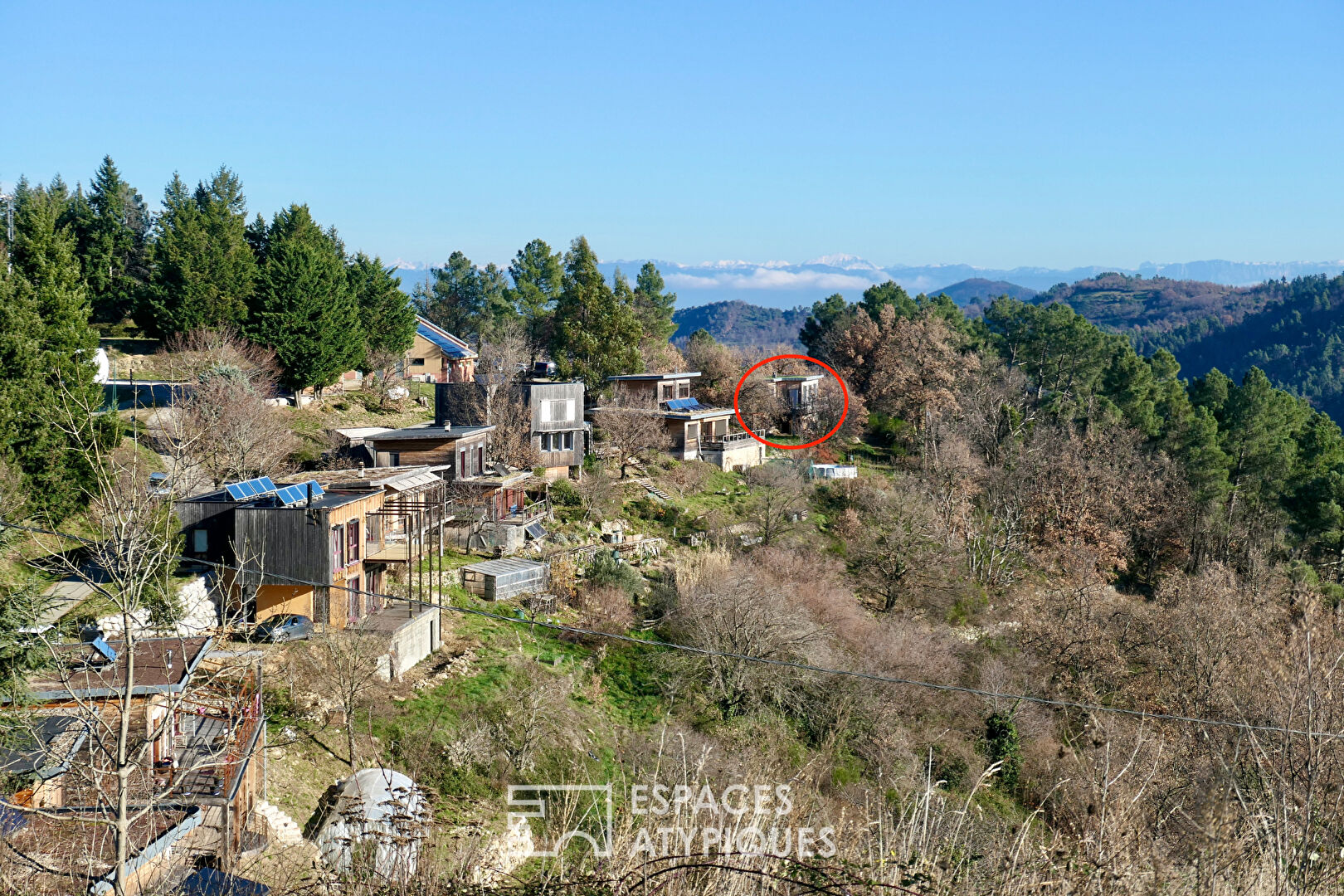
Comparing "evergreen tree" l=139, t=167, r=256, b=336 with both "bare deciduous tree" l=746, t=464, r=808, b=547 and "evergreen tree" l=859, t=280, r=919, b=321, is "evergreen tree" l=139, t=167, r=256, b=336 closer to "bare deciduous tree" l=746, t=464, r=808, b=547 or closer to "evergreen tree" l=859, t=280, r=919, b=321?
"bare deciduous tree" l=746, t=464, r=808, b=547

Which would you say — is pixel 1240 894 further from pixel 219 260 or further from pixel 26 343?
pixel 219 260

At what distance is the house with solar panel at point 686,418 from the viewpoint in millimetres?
40500

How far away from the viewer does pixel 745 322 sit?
164 m

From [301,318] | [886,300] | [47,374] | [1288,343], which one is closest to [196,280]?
[301,318]

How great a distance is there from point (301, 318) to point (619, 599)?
17667mm

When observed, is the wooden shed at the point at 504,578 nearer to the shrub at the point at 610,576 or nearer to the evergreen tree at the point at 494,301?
the shrub at the point at 610,576

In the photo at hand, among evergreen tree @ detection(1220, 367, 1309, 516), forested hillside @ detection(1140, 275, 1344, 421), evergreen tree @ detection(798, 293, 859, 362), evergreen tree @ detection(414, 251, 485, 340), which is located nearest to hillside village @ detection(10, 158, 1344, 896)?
evergreen tree @ detection(1220, 367, 1309, 516)

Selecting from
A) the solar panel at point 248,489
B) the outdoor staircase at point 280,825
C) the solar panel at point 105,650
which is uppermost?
the solar panel at point 248,489

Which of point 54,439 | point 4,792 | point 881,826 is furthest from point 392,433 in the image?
point 881,826

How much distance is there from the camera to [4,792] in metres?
9.48

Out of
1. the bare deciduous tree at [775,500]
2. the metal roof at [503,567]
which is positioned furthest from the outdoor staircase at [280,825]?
the bare deciduous tree at [775,500]

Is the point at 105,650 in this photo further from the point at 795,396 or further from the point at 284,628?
the point at 795,396

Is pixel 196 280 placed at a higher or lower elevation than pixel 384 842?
higher

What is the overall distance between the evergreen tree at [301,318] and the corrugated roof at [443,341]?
12629 mm
